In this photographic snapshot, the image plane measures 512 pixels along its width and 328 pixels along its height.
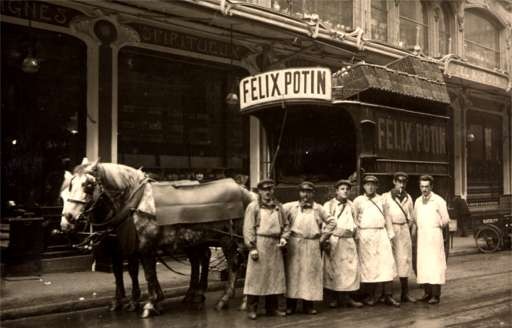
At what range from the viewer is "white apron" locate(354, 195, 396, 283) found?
8336 mm

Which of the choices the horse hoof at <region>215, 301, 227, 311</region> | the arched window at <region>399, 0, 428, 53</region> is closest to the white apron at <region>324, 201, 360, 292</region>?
the horse hoof at <region>215, 301, 227, 311</region>

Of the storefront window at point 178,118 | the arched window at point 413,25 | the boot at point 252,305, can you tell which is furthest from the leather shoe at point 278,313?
the arched window at point 413,25

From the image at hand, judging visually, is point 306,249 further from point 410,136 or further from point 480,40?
point 480,40

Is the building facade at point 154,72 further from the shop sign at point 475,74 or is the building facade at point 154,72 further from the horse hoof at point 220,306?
the horse hoof at point 220,306

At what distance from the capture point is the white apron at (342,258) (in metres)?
8.13

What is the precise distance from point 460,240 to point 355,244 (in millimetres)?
11366

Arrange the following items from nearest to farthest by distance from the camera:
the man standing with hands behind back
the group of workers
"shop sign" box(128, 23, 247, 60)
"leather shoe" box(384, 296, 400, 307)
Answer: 1. the group of workers
2. "leather shoe" box(384, 296, 400, 307)
3. the man standing with hands behind back
4. "shop sign" box(128, 23, 247, 60)

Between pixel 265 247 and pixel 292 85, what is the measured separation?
2.83 metres

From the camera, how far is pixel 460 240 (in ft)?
60.8

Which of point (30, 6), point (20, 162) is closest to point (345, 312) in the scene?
point (20, 162)

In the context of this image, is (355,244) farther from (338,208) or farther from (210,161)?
(210,161)

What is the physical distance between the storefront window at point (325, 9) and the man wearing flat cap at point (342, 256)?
288 inches

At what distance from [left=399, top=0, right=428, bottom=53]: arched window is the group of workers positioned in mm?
10893

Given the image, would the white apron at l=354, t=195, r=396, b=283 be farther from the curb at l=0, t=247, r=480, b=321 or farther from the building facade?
the curb at l=0, t=247, r=480, b=321
